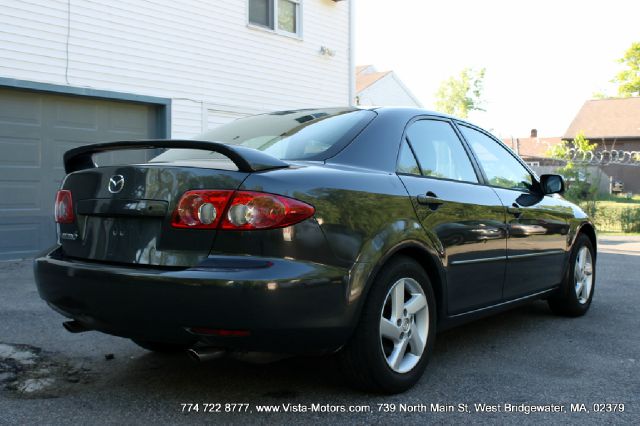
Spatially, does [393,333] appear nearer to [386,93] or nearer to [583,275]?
[583,275]

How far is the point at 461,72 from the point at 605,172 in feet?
67.8

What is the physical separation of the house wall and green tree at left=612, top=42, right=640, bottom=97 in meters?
31.2

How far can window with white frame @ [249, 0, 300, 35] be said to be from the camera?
11547 millimetres

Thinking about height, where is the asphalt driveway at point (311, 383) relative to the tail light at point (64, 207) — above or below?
below

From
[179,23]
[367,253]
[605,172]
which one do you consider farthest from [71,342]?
[605,172]

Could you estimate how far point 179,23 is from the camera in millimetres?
10062

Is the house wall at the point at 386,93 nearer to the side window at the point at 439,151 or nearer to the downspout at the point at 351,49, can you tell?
the downspout at the point at 351,49

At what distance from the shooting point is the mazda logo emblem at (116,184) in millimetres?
2869

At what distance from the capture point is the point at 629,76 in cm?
5572

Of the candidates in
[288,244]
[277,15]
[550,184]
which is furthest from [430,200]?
[277,15]

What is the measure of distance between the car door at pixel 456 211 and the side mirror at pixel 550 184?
0.87 metres

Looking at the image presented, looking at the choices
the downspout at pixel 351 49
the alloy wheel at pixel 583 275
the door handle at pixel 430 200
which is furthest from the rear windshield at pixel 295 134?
the downspout at pixel 351 49

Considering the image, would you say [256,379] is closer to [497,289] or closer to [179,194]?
[179,194]

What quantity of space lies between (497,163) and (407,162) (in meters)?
1.24
